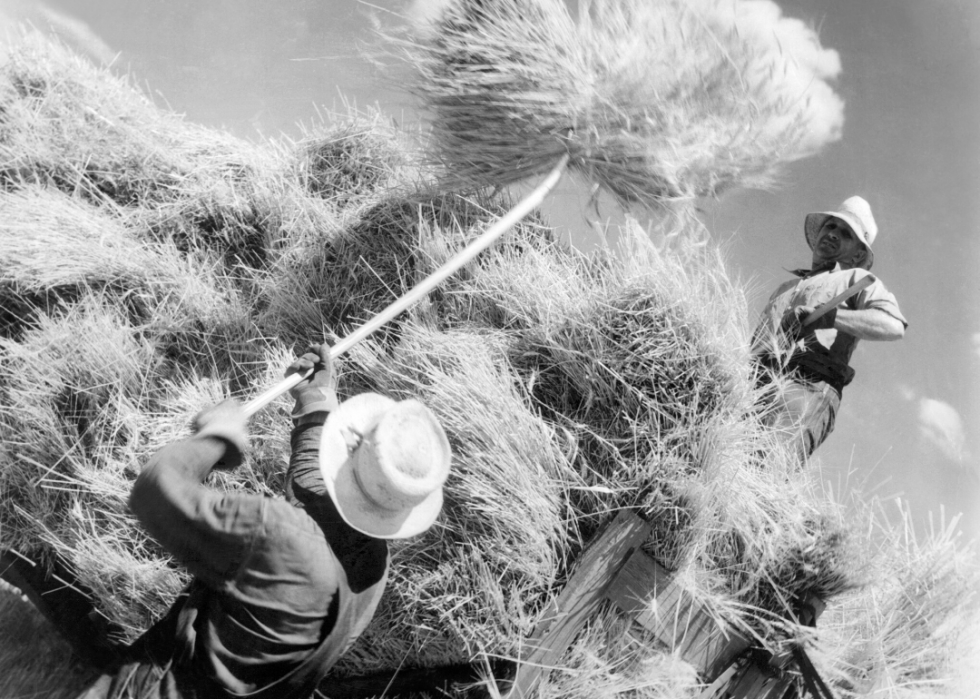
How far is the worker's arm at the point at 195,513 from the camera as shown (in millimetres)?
1701

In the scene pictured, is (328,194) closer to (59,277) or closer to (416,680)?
(59,277)

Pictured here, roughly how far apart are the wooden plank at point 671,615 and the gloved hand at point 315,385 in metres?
1.05

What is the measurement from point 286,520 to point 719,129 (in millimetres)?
2110

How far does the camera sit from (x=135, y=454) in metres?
2.62

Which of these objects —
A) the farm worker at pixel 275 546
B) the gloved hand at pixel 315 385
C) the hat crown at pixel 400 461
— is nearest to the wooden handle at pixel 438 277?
the gloved hand at pixel 315 385

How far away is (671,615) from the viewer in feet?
6.97

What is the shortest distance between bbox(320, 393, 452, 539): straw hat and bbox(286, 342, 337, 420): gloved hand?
270mm

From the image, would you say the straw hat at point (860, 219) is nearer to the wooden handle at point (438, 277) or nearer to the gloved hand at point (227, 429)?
the wooden handle at point (438, 277)

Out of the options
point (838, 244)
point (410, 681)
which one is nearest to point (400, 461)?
point (410, 681)

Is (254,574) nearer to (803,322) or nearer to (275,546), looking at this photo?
(275,546)

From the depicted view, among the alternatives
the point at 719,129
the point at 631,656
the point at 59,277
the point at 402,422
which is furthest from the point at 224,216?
the point at 631,656

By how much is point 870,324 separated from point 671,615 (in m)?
1.35

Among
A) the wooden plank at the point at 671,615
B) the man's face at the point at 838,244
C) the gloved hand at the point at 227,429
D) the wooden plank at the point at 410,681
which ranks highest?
the man's face at the point at 838,244

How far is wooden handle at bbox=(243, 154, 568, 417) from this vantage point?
219cm
